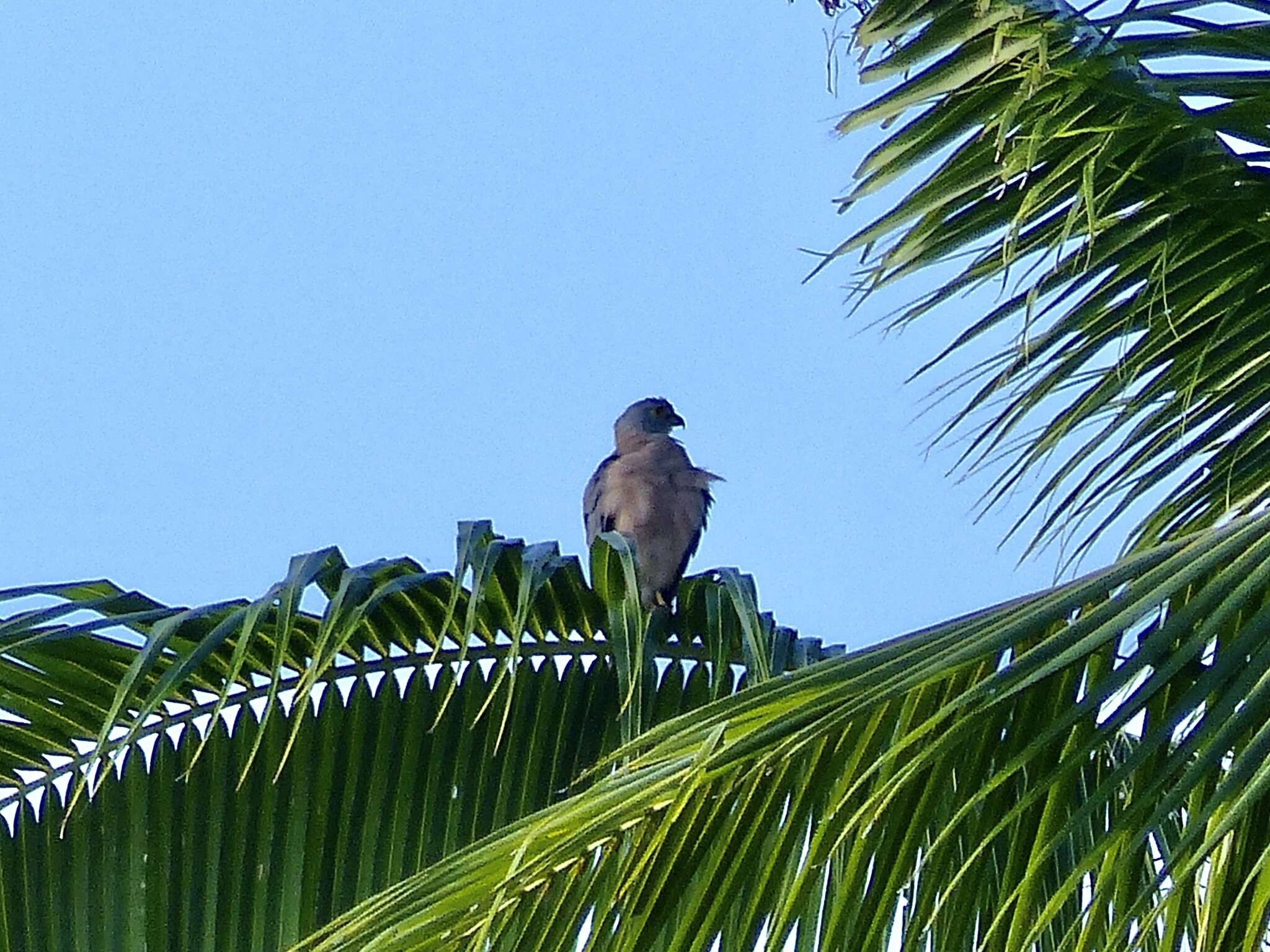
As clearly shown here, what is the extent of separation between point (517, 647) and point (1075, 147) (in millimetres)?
955

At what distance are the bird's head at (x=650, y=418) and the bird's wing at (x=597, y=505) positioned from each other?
3.61 ft

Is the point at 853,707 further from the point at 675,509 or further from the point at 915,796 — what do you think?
the point at 675,509

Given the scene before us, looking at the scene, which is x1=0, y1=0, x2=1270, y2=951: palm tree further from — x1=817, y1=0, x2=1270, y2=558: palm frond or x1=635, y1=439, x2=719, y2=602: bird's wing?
x1=635, y1=439, x2=719, y2=602: bird's wing

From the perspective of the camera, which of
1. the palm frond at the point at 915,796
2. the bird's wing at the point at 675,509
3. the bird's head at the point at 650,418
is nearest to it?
the palm frond at the point at 915,796

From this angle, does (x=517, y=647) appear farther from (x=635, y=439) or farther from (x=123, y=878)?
(x=635, y=439)

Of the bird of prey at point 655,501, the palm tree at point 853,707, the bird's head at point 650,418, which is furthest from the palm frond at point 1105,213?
the bird's head at point 650,418

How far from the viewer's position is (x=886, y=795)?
1.63 meters

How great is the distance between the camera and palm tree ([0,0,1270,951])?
164cm

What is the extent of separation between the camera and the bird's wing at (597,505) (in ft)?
21.4

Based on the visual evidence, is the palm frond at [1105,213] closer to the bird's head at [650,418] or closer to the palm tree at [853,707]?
the palm tree at [853,707]

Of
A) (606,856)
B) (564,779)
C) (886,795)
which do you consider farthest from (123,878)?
(886,795)

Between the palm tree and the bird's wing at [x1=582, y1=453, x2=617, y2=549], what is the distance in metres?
3.41

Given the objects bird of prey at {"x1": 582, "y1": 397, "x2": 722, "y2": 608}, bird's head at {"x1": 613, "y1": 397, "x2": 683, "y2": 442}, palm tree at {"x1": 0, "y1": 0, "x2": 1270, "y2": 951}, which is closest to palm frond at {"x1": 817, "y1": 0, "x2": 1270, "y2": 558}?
palm tree at {"x1": 0, "y1": 0, "x2": 1270, "y2": 951}

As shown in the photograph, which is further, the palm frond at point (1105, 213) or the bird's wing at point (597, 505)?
the bird's wing at point (597, 505)
